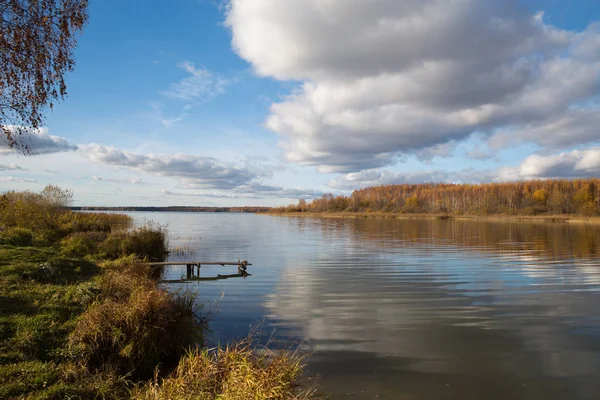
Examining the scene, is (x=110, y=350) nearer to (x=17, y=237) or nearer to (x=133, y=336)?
(x=133, y=336)

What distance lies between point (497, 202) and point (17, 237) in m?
132

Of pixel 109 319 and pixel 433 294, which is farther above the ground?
pixel 109 319

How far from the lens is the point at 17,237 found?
19.0m

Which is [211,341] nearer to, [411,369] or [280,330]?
[280,330]

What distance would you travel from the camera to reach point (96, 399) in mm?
6113

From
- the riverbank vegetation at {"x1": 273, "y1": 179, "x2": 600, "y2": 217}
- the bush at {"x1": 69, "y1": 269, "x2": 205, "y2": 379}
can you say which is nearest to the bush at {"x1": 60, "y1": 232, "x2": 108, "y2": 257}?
the bush at {"x1": 69, "y1": 269, "x2": 205, "y2": 379}

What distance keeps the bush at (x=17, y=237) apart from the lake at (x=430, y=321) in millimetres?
7284

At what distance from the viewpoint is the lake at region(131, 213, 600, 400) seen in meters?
8.26

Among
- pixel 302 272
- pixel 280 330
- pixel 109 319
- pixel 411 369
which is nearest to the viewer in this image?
pixel 109 319

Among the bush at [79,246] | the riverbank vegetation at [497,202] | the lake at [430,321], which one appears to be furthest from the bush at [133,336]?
the riverbank vegetation at [497,202]

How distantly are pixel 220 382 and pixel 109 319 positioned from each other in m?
3.37

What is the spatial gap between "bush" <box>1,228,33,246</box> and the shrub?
1571 centimetres

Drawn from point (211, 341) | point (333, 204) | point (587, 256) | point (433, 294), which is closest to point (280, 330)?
point (211, 341)

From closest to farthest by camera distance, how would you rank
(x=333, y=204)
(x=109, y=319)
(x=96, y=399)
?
(x=96, y=399) → (x=109, y=319) → (x=333, y=204)
